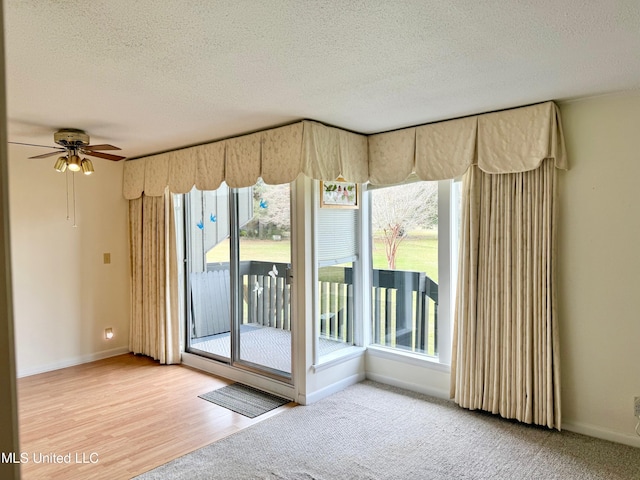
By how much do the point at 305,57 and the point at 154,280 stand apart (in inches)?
→ 141

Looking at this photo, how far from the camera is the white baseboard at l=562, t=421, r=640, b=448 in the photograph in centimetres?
276

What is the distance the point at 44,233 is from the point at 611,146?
17.4 feet

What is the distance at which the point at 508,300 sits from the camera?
312cm

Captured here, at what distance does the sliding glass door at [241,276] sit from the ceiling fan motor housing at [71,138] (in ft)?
4.31

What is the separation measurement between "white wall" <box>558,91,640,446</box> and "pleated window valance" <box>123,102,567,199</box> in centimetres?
22

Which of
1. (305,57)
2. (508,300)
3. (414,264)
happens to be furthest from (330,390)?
(305,57)

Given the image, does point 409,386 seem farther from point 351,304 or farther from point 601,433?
point 601,433

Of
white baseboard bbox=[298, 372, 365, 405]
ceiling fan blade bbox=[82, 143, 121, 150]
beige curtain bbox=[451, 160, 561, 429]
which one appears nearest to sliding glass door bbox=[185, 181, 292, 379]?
white baseboard bbox=[298, 372, 365, 405]

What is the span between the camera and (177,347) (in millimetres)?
4719

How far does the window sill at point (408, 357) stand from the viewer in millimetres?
3652

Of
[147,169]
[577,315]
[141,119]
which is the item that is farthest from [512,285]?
[147,169]

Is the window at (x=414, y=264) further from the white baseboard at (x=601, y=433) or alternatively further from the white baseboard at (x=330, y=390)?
the white baseboard at (x=601, y=433)

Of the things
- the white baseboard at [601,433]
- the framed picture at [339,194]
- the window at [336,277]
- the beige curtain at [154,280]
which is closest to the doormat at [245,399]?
the window at [336,277]

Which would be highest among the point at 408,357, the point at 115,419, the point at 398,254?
the point at 398,254
